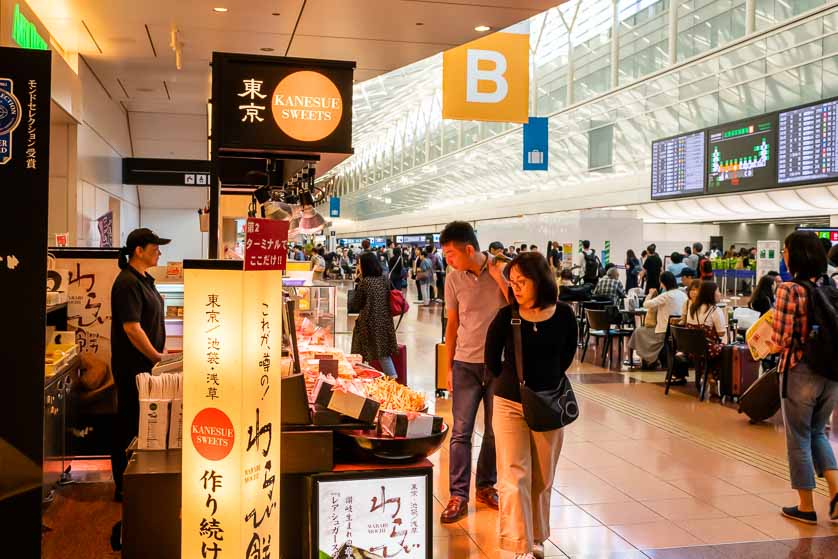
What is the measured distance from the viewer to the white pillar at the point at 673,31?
18.5 m

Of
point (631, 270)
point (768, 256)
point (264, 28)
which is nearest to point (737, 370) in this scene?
point (768, 256)

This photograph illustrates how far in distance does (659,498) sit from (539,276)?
2298 millimetres

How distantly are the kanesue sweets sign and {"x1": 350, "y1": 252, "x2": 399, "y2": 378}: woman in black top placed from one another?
3.26 metres

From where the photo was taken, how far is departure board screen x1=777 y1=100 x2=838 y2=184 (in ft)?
34.4

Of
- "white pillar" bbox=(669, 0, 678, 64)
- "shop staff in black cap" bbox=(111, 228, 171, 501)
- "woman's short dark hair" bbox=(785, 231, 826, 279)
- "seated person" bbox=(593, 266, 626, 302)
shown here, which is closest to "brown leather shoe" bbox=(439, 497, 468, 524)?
"shop staff in black cap" bbox=(111, 228, 171, 501)

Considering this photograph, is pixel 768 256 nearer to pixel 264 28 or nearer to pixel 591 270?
pixel 591 270

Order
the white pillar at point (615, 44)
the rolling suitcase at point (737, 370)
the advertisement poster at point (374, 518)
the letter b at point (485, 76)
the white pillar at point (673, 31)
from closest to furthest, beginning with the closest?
the advertisement poster at point (374, 518)
the rolling suitcase at point (737, 370)
the letter b at point (485, 76)
the white pillar at point (673, 31)
the white pillar at point (615, 44)

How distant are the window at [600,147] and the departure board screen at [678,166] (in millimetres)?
7386

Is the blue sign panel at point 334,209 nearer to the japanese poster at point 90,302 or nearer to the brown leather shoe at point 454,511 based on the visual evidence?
the japanese poster at point 90,302

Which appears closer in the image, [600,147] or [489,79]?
[489,79]

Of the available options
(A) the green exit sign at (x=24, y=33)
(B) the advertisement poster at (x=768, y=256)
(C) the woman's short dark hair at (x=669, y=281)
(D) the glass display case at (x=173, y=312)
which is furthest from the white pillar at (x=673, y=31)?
(A) the green exit sign at (x=24, y=33)

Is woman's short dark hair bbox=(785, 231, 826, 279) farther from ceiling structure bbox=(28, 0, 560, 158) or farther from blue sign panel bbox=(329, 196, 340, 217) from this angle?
blue sign panel bbox=(329, 196, 340, 217)

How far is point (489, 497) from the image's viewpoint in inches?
202

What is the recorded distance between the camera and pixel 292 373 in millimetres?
3834
